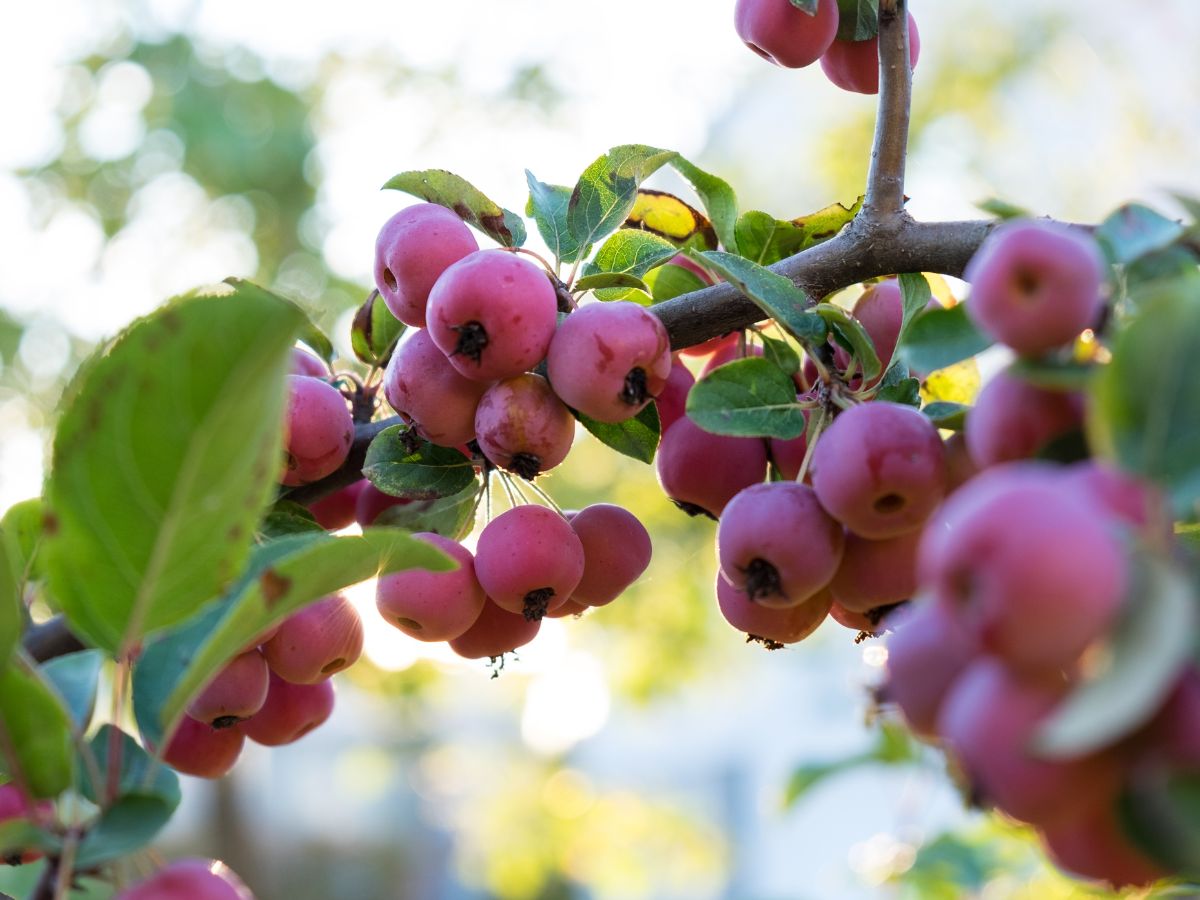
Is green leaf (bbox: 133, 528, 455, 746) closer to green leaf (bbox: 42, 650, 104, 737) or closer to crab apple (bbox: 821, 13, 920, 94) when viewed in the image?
green leaf (bbox: 42, 650, 104, 737)

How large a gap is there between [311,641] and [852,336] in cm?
33

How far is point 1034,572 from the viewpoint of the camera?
0.27m

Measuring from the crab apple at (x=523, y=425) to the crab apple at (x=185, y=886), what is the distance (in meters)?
0.26

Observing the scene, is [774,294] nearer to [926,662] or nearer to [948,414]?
[948,414]

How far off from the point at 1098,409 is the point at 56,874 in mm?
378

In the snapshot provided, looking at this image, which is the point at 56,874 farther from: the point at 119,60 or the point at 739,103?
the point at 739,103

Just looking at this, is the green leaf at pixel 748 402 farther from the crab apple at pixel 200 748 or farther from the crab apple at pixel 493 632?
the crab apple at pixel 200 748

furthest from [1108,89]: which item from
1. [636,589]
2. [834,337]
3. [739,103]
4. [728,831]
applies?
[834,337]

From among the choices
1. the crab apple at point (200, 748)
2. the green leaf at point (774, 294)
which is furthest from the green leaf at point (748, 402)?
the crab apple at point (200, 748)

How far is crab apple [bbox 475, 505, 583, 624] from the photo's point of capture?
619mm

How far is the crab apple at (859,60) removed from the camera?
27.9 inches

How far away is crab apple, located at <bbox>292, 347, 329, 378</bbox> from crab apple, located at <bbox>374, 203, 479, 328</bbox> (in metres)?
0.12

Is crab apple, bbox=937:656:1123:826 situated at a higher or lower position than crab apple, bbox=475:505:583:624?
higher

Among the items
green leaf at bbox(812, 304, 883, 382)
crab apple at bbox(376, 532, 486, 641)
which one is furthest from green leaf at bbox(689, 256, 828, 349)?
crab apple at bbox(376, 532, 486, 641)
